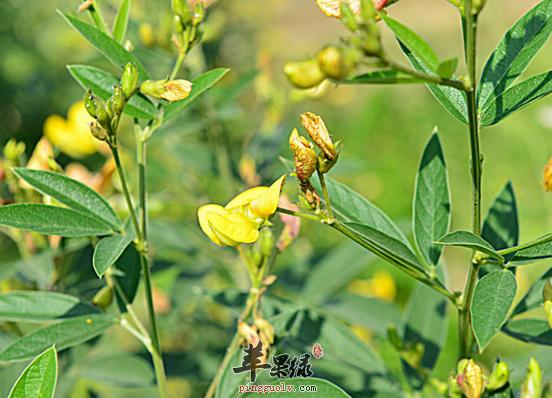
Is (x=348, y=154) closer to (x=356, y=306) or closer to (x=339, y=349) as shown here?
(x=356, y=306)

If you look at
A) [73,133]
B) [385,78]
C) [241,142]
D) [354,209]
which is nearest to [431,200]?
[354,209]

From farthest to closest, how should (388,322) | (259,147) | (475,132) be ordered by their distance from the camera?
(259,147) < (388,322) < (475,132)

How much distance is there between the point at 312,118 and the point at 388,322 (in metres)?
0.55

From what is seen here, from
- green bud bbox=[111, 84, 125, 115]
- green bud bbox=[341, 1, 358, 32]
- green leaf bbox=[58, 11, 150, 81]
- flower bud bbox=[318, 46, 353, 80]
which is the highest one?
green bud bbox=[341, 1, 358, 32]

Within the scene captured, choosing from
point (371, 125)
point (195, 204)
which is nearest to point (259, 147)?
point (195, 204)

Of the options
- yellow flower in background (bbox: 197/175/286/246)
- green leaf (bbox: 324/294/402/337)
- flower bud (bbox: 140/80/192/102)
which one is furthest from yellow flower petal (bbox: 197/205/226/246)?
green leaf (bbox: 324/294/402/337)

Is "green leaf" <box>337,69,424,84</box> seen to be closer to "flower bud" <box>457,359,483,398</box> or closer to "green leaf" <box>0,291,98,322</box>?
"flower bud" <box>457,359,483,398</box>

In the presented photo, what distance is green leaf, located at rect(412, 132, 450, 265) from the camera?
0.74 meters

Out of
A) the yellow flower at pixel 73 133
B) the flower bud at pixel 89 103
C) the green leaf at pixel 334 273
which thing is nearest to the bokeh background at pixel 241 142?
the green leaf at pixel 334 273

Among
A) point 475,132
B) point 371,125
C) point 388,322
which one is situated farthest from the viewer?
point 371,125

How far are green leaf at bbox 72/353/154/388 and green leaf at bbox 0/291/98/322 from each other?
181 millimetres

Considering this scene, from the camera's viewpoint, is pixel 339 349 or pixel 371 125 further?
pixel 371 125

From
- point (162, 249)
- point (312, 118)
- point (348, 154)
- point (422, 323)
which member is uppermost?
point (312, 118)

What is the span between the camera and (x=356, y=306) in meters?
1.12
